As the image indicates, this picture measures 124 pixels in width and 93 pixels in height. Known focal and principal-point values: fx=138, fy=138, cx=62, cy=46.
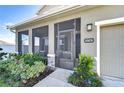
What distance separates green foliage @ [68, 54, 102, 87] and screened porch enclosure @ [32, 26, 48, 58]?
407 cm

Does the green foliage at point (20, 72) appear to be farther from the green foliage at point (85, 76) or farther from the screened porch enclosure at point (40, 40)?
the screened porch enclosure at point (40, 40)

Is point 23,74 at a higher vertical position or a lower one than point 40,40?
lower

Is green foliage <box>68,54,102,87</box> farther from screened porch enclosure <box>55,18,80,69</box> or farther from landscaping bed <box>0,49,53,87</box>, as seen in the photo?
screened porch enclosure <box>55,18,80,69</box>

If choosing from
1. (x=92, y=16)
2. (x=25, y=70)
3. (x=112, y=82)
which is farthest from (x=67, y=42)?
(x=112, y=82)

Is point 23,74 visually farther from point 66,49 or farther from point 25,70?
point 66,49

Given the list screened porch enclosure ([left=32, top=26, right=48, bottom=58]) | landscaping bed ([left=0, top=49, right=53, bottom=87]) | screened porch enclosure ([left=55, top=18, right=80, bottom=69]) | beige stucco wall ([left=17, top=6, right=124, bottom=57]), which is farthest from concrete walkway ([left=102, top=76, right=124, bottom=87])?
screened porch enclosure ([left=32, top=26, right=48, bottom=58])

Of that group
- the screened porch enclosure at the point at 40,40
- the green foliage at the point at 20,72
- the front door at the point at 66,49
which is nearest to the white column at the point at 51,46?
the front door at the point at 66,49

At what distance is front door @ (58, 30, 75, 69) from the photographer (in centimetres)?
737

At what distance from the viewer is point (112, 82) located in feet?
17.4

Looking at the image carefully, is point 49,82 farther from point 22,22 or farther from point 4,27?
point 4,27

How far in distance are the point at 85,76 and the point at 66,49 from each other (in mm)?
2779

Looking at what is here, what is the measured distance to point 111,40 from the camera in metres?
5.74
